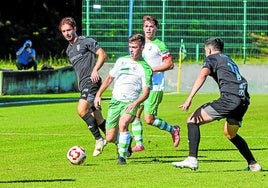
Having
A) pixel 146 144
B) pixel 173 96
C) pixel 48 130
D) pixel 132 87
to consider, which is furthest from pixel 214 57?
pixel 173 96

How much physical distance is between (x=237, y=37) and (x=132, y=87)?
2537cm

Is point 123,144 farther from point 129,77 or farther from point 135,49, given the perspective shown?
point 135,49

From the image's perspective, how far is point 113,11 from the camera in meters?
40.1

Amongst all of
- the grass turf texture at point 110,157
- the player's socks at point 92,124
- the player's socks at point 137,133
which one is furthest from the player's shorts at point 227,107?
Result: the player's socks at point 137,133

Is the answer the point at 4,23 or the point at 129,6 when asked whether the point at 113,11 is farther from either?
the point at 4,23

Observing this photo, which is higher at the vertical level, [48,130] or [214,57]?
[214,57]

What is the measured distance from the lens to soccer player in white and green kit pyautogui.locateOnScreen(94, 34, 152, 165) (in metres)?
14.5

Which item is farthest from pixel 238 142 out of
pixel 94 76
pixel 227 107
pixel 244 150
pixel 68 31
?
pixel 68 31

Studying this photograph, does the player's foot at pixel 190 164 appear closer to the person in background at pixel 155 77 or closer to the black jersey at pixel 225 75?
the black jersey at pixel 225 75

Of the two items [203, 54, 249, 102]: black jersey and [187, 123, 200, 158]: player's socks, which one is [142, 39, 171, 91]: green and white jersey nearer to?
[203, 54, 249, 102]: black jersey

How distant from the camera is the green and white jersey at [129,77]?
48.1ft

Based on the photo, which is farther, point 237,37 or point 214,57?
point 237,37

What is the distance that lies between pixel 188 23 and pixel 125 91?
25017 mm

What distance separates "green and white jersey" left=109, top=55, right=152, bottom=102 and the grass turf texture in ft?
3.01
